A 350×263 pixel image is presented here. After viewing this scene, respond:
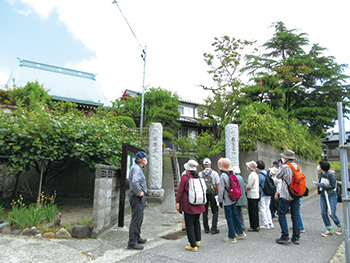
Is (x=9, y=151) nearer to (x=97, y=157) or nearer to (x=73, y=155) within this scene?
(x=73, y=155)

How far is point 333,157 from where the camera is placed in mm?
4340

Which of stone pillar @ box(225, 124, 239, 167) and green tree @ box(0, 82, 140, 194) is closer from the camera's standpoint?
green tree @ box(0, 82, 140, 194)

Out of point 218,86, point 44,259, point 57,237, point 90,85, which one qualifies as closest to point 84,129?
point 57,237

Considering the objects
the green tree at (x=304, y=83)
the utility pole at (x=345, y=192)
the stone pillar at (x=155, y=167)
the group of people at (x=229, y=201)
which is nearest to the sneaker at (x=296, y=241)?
the group of people at (x=229, y=201)

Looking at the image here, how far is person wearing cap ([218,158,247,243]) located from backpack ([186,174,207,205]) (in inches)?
27.4

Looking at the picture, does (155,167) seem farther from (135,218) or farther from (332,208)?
(332,208)

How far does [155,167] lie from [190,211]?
576 centimetres

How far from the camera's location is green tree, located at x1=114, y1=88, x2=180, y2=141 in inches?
814

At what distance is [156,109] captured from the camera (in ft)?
68.4

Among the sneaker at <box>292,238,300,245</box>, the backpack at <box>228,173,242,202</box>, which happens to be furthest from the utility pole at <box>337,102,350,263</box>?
the backpack at <box>228,173,242,202</box>

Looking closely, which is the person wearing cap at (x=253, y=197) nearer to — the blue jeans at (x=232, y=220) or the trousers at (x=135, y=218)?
the blue jeans at (x=232, y=220)

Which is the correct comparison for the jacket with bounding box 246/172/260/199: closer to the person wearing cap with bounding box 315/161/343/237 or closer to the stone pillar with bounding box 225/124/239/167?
the person wearing cap with bounding box 315/161/343/237

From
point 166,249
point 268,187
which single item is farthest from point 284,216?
point 166,249

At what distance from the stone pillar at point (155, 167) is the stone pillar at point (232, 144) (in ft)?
10.1
